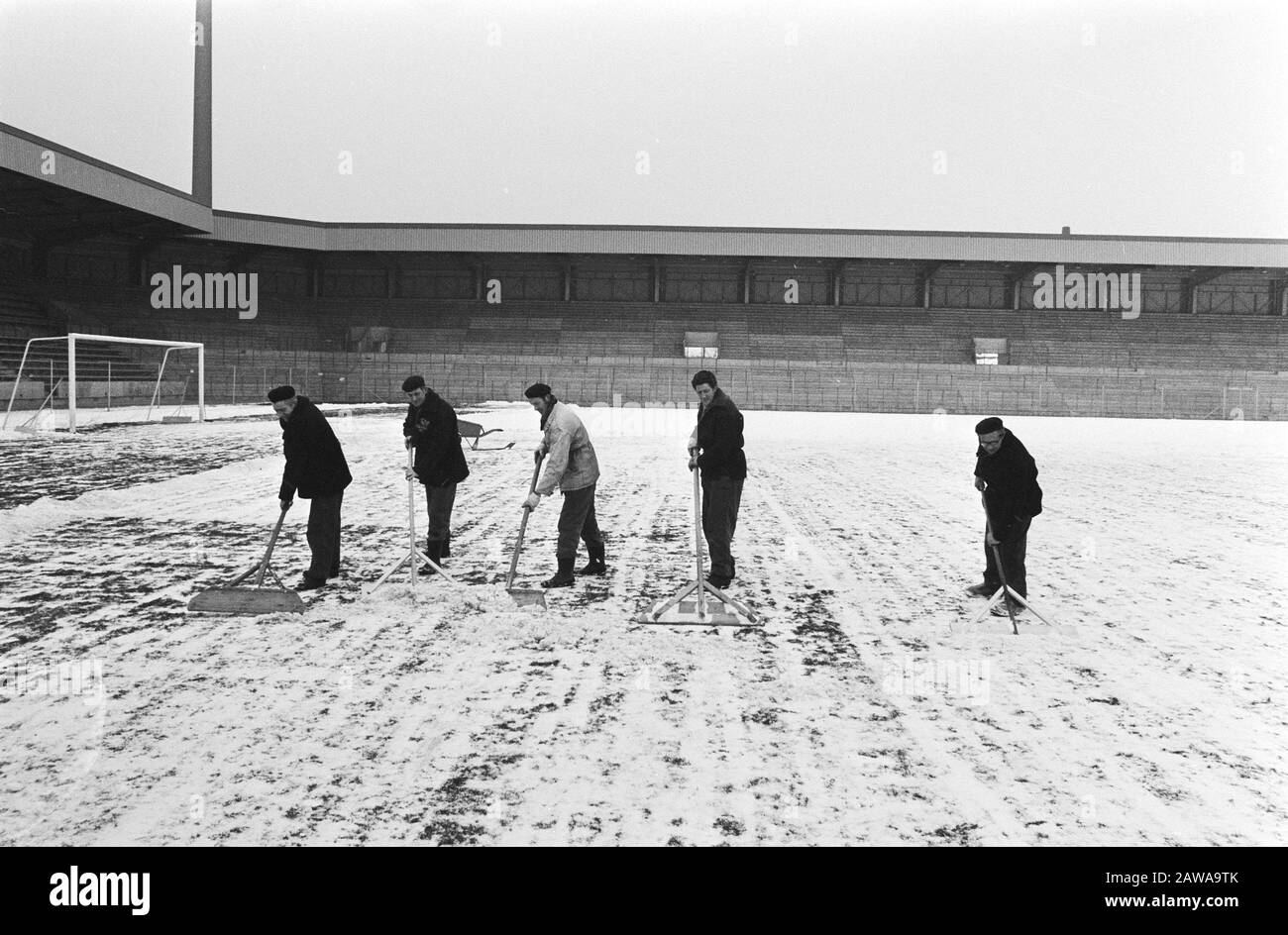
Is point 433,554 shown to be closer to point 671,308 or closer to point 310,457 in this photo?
point 310,457

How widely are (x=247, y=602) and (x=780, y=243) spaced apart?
4577 cm

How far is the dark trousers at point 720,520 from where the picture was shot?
26.3ft

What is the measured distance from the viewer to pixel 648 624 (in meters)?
6.86

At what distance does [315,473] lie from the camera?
7.81 m

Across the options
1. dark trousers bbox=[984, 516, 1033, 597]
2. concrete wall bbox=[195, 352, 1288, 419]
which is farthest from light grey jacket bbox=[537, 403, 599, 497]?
concrete wall bbox=[195, 352, 1288, 419]

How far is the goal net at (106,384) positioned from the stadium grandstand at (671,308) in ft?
3.01

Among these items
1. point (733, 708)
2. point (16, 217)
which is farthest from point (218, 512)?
point (16, 217)

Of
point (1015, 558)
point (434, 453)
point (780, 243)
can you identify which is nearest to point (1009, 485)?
point (1015, 558)

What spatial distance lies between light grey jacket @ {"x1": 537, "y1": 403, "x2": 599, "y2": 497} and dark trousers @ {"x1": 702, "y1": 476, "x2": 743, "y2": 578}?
1049 millimetres

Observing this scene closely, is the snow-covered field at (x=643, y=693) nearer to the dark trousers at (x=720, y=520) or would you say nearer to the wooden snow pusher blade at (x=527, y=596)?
the wooden snow pusher blade at (x=527, y=596)

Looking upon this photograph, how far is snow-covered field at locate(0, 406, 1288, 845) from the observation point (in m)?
3.81

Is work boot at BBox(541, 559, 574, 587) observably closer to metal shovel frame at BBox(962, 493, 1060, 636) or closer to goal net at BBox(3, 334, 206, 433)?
metal shovel frame at BBox(962, 493, 1060, 636)

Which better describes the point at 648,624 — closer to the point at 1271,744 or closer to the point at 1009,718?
the point at 1009,718
